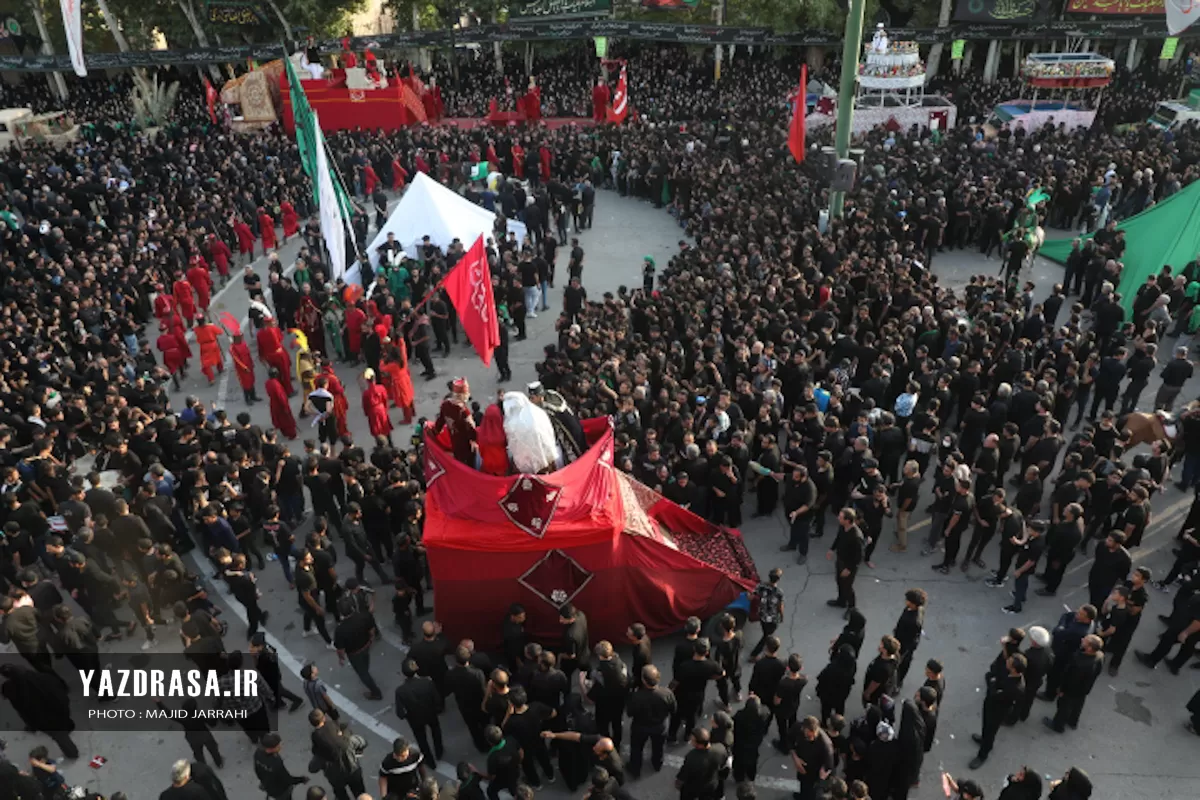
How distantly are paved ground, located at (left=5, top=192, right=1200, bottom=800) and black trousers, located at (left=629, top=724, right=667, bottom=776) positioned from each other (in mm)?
153

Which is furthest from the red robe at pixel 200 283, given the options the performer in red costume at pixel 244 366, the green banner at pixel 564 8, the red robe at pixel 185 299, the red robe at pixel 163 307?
the green banner at pixel 564 8

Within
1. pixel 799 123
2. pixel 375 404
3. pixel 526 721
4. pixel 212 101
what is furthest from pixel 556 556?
pixel 212 101

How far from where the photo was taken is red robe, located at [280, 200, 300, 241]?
66.4ft

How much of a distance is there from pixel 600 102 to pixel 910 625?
24.9m

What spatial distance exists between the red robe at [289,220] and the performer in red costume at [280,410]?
28.6 feet

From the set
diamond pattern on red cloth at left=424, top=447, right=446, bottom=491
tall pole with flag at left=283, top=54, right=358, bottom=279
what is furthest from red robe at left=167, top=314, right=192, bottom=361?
diamond pattern on red cloth at left=424, top=447, right=446, bottom=491

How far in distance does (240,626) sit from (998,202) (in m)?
16.0

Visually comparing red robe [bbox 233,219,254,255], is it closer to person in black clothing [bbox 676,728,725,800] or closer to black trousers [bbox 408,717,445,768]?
black trousers [bbox 408,717,445,768]

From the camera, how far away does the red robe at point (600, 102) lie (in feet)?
93.8

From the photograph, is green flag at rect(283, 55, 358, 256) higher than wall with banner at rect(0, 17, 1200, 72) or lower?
lower

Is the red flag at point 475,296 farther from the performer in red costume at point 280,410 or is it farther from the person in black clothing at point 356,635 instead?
the person in black clothing at point 356,635

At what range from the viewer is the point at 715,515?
32.9 ft

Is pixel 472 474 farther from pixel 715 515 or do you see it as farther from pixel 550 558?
pixel 715 515

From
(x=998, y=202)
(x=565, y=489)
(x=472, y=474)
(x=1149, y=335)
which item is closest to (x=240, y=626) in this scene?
(x=472, y=474)
